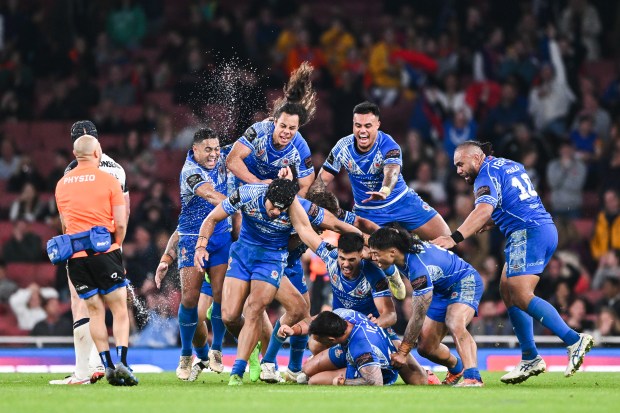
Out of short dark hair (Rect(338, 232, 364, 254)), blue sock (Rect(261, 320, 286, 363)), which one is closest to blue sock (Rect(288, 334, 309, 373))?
blue sock (Rect(261, 320, 286, 363))

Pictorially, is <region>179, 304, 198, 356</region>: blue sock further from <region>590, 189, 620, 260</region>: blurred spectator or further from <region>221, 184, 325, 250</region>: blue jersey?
<region>590, 189, 620, 260</region>: blurred spectator

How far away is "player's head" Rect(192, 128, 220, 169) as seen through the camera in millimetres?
13711

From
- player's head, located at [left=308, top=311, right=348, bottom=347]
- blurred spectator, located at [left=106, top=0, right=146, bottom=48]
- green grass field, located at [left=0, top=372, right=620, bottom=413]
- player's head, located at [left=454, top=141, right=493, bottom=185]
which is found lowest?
green grass field, located at [left=0, top=372, right=620, bottom=413]

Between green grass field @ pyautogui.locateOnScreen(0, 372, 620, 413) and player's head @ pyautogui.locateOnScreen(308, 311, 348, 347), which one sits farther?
player's head @ pyautogui.locateOnScreen(308, 311, 348, 347)

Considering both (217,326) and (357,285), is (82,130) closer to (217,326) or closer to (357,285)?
(217,326)

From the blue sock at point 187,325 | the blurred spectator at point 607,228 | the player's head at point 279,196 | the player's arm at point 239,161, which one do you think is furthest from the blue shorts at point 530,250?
the blurred spectator at point 607,228

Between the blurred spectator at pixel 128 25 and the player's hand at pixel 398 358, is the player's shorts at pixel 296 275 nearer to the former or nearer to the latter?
the player's hand at pixel 398 358

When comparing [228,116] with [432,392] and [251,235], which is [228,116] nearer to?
[251,235]

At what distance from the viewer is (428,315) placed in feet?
41.9

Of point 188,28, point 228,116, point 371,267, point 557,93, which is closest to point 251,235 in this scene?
point 371,267

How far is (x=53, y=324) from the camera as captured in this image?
18.2m

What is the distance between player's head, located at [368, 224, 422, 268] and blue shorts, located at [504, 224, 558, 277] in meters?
1.33

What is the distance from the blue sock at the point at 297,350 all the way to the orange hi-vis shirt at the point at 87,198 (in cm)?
246

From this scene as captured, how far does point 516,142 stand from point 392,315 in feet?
27.4
